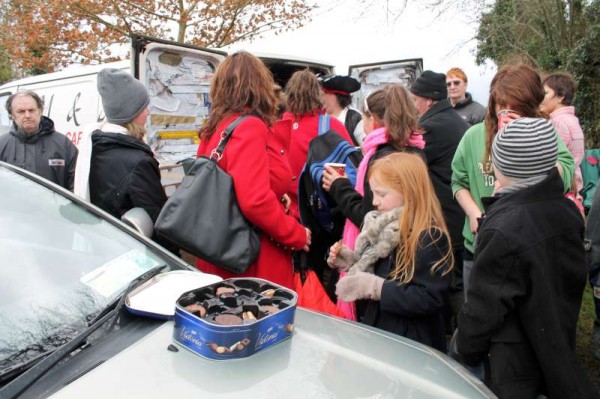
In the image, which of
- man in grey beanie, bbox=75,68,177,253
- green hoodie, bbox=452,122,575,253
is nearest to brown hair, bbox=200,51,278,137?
man in grey beanie, bbox=75,68,177,253

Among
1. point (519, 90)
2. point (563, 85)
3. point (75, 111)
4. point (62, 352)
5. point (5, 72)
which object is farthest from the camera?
point (5, 72)

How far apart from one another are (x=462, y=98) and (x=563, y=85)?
6.17ft

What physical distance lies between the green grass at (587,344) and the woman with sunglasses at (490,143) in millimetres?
1424

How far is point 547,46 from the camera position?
1426 centimetres

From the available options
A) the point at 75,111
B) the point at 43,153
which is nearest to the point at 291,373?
the point at 43,153

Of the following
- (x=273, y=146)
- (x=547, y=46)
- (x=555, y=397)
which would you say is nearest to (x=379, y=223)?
(x=273, y=146)

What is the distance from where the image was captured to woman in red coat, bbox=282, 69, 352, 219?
352 cm

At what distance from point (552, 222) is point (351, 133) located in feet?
11.9

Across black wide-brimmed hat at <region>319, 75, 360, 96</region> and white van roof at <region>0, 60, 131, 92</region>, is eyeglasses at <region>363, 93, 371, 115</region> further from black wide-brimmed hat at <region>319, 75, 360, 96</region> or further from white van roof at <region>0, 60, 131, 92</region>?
white van roof at <region>0, 60, 131, 92</region>

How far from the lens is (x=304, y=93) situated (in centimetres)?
354

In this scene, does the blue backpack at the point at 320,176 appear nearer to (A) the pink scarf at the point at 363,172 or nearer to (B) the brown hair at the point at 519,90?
(A) the pink scarf at the point at 363,172

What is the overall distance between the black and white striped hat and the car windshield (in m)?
1.41

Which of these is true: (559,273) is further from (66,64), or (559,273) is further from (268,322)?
(66,64)

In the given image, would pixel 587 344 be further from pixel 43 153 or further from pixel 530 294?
pixel 43 153
